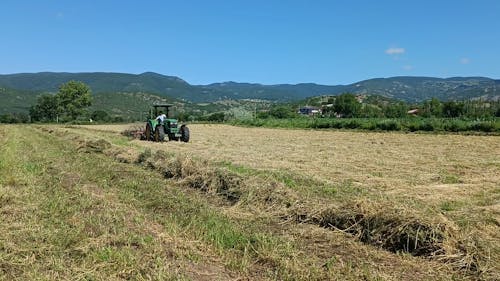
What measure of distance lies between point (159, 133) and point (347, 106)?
72.1m

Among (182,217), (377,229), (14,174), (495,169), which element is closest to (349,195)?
(377,229)

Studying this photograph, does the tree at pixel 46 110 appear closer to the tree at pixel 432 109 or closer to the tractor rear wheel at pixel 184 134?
the tree at pixel 432 109

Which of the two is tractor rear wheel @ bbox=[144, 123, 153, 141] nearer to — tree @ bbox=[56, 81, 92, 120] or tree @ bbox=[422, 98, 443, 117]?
tree @ bbox=[422, 98, 443, 117]

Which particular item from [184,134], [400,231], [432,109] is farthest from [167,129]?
[432,109]

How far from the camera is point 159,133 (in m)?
23.3

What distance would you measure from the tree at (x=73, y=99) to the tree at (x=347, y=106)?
50.2 meters

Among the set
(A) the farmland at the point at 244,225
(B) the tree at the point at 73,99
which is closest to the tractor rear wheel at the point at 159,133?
(A) the farmland at the point at 244,225

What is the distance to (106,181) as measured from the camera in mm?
10555

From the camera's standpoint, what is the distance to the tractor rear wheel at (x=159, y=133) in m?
23.3

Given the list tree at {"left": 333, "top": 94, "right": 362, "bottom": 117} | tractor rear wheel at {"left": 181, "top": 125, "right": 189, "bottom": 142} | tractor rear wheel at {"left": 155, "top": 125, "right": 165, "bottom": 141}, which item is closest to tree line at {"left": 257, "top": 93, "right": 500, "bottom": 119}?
tree at {"left": 333, "top": 94, "right": 362, "bottom": 117}

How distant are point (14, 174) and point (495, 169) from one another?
12948 millimetres

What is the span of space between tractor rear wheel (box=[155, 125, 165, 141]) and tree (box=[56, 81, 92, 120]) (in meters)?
67.9

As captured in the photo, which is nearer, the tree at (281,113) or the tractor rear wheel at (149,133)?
the tractor rear wheel at (149,133)

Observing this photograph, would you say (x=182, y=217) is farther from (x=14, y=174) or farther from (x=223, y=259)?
(x=14, y=174)
